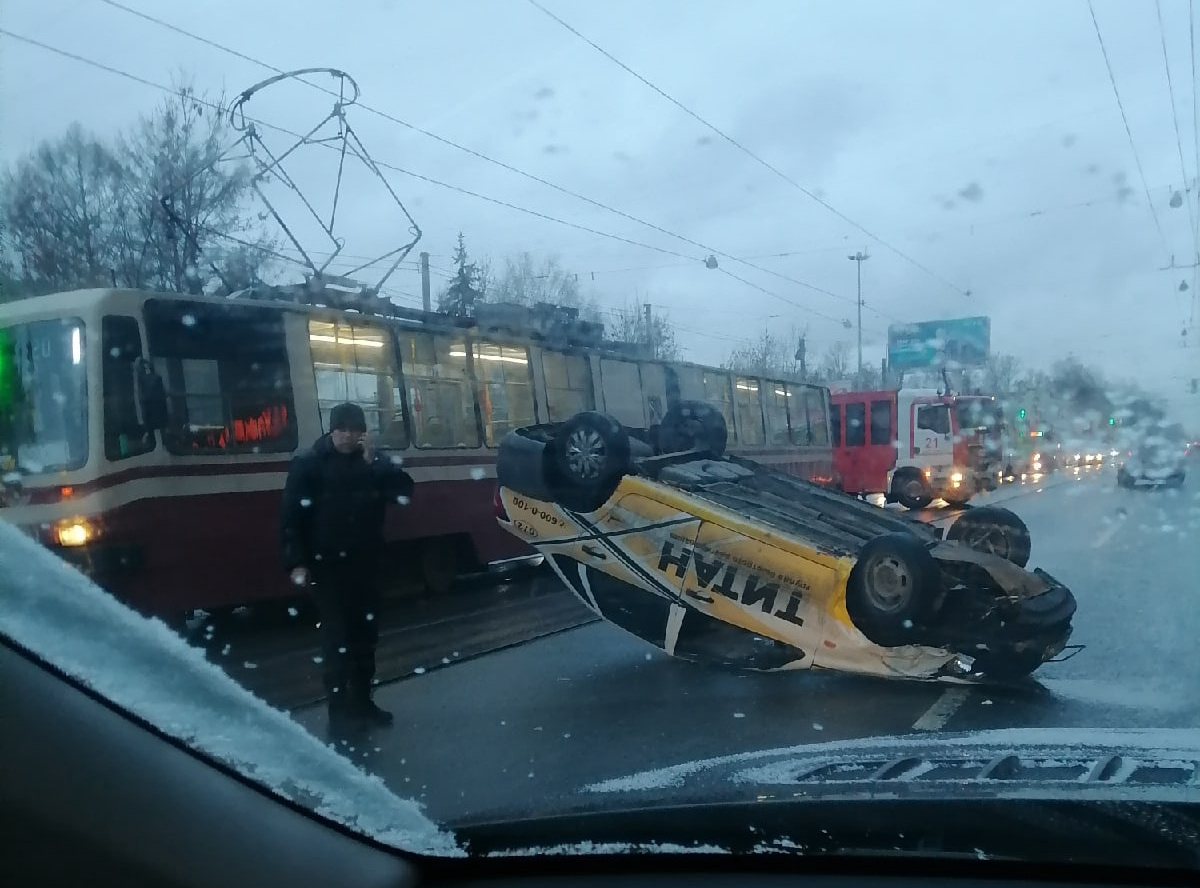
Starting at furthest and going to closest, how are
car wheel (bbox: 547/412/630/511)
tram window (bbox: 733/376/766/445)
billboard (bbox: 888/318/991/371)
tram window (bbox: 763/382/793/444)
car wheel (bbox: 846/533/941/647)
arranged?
1. billboard (bbox: 888/318/991/371)
2. tram window (bbox: 763/382/793/444)
3. tram window (bbox: 733/376/766/445)
4. car wheel (bbox: 547/412/630/511)
5. car wheel (bbox: 846/533/941/647)

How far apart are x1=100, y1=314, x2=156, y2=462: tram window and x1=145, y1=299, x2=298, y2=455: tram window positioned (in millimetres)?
169

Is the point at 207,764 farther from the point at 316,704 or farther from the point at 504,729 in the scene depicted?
the point at 316,704

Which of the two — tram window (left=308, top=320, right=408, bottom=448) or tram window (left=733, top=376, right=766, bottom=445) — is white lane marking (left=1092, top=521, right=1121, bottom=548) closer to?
tram window (left=733, top=376, right=766, bottom=445)

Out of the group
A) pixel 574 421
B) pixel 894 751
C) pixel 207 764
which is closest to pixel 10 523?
pixel 207 764

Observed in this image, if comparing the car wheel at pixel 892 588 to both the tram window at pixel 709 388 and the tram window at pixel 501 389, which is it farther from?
the tram window at pixel 709 388

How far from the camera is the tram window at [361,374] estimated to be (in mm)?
9828

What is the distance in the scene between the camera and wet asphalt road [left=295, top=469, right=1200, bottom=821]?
513 cm

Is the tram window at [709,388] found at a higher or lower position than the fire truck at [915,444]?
higher

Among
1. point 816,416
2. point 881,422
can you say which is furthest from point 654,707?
point 881,422

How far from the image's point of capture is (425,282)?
1200 centimetres

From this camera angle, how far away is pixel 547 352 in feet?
41.3

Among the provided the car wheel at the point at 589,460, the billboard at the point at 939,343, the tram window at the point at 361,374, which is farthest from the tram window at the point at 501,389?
the billboard at the point at 939,343

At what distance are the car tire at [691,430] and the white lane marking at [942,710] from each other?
8.59 ft

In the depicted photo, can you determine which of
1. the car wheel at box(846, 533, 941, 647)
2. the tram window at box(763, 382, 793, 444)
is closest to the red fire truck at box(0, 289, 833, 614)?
the car wheel at box(846, 533, 941, 647)
